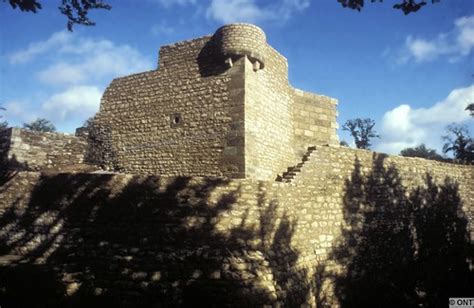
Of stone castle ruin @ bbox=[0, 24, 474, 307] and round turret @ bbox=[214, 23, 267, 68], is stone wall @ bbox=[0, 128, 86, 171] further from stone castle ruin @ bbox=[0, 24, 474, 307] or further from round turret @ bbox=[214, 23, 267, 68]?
round turret @ bbox=[214, 23, 267, 68]

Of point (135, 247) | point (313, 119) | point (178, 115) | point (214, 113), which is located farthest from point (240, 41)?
point (135, 247)

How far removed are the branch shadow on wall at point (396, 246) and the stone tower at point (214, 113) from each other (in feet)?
9.72

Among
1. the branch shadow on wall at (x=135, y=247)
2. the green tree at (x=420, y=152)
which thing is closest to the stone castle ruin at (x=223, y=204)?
the branch shadow on wall at (x=135, y=247)

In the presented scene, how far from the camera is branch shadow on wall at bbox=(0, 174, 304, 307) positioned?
18.7ft

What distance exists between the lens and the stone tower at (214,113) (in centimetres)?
1011

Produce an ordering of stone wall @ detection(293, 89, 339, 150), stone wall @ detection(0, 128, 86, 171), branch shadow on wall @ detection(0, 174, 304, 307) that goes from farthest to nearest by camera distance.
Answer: stone wall @ detection(293, 89, 339, 150), stone wall @ detection(0, 128, 86, 171), branch shadow on wall @ detection(0, 174, 304, 307)

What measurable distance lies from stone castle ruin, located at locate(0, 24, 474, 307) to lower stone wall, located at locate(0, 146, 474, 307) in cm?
4

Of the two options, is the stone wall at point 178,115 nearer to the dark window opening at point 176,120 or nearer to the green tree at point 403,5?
the dark window opening at point 176,120

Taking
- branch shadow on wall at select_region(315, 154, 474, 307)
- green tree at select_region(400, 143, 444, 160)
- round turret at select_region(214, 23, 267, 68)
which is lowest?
branch shadow on wall at select_region(315, 154, 474, 307)

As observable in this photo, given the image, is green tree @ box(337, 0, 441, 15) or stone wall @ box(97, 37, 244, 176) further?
stone wall @ box(97, 37, 244, 176)

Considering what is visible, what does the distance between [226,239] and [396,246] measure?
7.23 meters

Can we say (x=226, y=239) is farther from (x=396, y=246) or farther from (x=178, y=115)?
(x=396, y=246)

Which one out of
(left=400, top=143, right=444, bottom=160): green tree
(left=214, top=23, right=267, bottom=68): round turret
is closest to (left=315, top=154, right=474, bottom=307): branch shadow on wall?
(left=214, top=23, right=267, bottom=68): round turret

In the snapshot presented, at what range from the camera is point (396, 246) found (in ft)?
37.0
